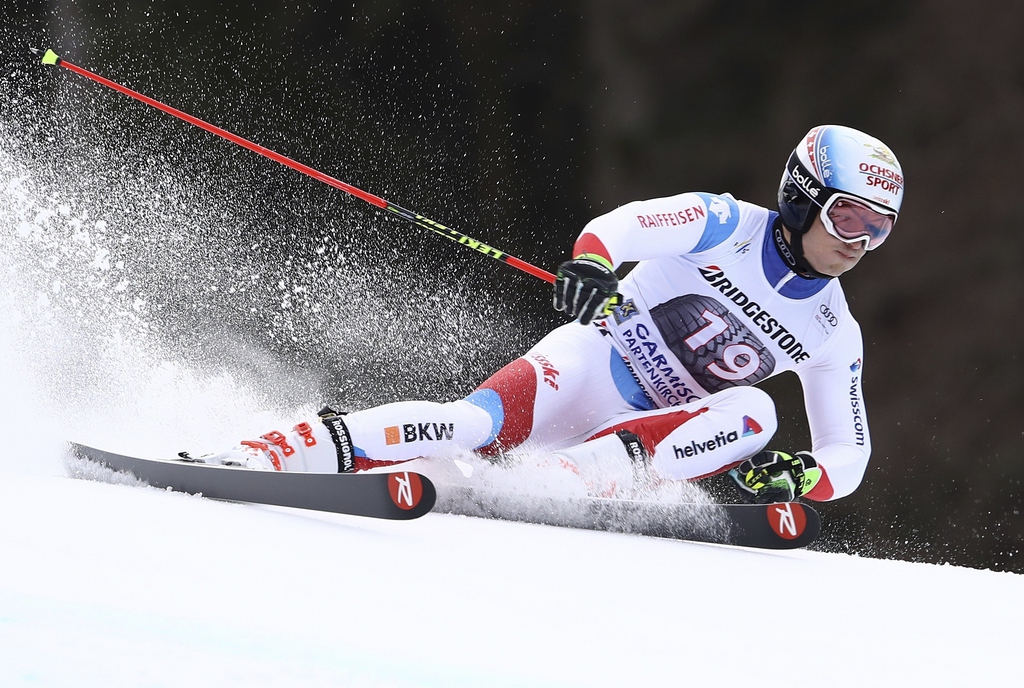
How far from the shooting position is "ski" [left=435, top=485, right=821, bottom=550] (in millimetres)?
1976

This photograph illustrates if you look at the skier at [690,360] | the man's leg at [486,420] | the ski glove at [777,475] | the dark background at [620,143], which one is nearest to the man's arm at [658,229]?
the skier at [690,360]

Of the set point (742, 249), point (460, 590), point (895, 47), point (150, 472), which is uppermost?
point (895, 47)

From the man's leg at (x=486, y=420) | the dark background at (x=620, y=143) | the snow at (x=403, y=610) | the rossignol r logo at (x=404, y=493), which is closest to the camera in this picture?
the snow at (x=403, y=610)

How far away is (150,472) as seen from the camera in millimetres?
1925

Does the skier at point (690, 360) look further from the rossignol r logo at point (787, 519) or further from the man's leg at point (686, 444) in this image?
the rossignol r logo at point (787, 519)

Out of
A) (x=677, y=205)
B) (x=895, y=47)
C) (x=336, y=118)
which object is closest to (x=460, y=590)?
(x=677, y=205)

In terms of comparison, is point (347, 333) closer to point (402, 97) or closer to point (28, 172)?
point (402, 97)

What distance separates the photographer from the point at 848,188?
6.57 ft

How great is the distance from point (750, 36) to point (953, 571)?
3.38 m

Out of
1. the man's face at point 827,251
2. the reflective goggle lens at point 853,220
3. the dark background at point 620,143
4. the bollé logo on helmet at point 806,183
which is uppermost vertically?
the dark background at point 620,143

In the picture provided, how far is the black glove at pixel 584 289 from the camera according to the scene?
1881 millimetres

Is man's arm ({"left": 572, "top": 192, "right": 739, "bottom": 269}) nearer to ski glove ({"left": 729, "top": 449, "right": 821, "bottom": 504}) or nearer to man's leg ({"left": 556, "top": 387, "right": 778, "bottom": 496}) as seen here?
man's leg ({"left": 556, "top": 387, "right": 778, "bottom": 496})

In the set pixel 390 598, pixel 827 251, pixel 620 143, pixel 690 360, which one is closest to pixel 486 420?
pixel 690 360

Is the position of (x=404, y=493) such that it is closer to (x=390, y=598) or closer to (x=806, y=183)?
(x=390, y=598)
